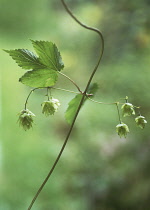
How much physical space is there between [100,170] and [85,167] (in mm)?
79

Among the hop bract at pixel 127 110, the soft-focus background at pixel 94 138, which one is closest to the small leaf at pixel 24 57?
the hop bract at pixel 127 110

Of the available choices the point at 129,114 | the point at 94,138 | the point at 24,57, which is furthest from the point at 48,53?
the point at 94,138

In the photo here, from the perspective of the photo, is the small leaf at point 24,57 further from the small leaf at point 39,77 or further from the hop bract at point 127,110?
the hop bract at point 127,110

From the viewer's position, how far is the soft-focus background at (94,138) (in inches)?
62.9

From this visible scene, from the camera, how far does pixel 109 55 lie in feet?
5.60

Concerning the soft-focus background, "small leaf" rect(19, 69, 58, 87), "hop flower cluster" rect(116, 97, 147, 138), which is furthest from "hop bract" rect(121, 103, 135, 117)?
the soft-focus background

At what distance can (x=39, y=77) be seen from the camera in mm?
438

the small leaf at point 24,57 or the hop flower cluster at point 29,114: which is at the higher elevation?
the small leaf at point 24,57

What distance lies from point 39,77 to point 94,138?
4.30 ft

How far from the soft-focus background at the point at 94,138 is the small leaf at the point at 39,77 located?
114 centimetres

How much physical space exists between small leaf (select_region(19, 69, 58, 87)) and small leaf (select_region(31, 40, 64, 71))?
0.01 meters

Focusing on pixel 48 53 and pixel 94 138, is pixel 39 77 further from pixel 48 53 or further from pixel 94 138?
pixel 94 138

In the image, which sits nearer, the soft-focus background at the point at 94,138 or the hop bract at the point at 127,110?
the hop bract at the point at 127,110

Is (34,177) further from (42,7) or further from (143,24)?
(42,7)
